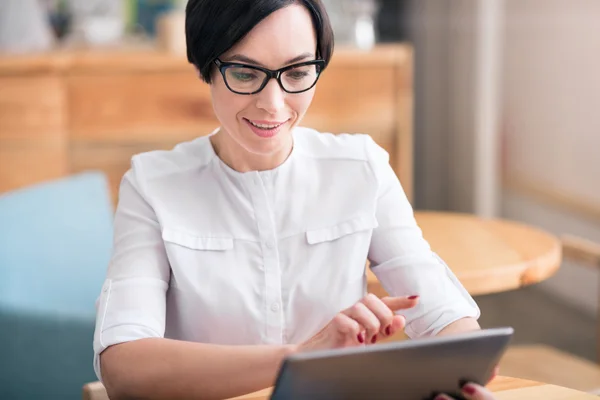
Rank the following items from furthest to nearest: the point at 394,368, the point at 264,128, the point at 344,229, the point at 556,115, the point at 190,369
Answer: the point at 556,115 < the point at 344,229 < the point at 264,128 < the point at 190,369 < the point at 394,368

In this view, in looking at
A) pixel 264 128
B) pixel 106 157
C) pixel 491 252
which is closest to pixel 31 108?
pixel 106 157

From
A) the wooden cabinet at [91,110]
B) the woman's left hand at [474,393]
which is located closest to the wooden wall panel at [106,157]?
the wooden cabinet at [91,110]

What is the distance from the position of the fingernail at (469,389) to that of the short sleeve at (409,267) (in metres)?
0.28

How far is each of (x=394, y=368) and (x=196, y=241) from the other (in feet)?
1.64

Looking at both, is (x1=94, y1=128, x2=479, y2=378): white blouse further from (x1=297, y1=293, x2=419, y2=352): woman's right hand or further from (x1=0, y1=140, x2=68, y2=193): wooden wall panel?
(x1=0, y1=140, x2=68, y2=193): wooden wall panel

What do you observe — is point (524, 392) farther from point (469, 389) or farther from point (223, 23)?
point (223, 23)

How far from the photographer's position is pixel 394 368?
94 cm

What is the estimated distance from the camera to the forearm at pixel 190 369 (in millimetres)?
1172

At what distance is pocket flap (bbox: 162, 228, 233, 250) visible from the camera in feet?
4.36

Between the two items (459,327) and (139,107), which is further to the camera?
(139,107)

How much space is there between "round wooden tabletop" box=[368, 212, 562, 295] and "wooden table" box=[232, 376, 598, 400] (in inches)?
24.0

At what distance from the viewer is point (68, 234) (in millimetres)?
2357

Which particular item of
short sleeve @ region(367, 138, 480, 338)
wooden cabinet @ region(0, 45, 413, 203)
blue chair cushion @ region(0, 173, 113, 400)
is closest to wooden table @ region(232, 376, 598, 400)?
short sleeve @ region(367, 138, 480, 338)

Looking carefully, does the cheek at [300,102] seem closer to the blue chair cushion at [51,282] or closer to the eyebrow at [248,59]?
the eyebrow at [248,59]
